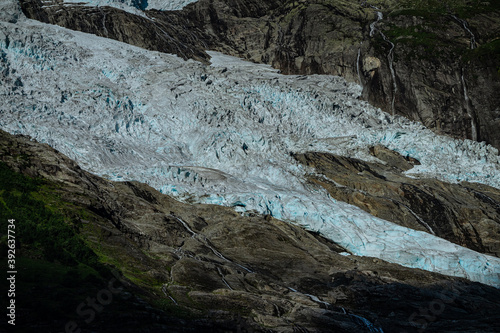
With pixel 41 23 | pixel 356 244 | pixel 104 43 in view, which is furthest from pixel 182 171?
pixel 41 23

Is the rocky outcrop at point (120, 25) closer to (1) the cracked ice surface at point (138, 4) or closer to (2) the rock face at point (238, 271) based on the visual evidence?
(1) the cracked ice surface at point (138, 4)

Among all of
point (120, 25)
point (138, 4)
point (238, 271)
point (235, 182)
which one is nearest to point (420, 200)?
point (235, 182)

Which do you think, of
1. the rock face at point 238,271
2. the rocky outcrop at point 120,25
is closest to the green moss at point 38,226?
the rock face at point 238,271

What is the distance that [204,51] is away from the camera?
→ 2559 inches

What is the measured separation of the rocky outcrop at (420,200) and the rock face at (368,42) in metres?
15.0

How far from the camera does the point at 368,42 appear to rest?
2381 inches

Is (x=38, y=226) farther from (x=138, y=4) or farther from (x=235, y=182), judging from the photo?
(x=138, y=4)

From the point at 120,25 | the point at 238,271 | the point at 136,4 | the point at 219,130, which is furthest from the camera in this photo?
the point at 136,4

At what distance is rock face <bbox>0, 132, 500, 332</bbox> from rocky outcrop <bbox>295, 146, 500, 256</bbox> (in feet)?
24.4

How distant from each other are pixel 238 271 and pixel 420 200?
21201mm

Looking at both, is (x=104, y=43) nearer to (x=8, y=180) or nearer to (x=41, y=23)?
(x=41, y=23)

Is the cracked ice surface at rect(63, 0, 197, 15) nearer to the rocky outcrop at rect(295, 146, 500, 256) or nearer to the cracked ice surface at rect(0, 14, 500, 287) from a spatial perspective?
the cracked ice surface at rect(0, 14, 500, 287)

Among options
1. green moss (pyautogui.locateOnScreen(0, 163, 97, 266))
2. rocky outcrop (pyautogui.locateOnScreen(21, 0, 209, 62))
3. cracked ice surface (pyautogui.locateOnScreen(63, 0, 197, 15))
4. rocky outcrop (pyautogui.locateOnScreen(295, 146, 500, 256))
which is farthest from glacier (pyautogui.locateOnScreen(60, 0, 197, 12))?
green moss (pyautogui.locateOnScreen(0, 163, 97, 266))

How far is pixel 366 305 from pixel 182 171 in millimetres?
19100
